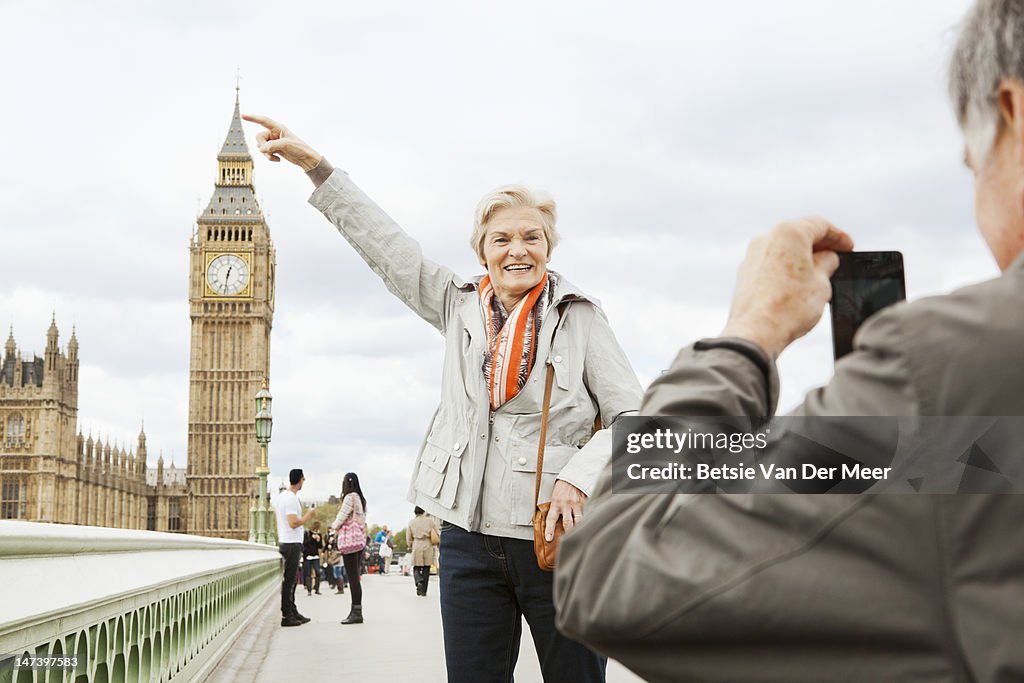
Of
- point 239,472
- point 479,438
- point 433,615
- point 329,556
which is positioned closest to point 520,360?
point 479,438

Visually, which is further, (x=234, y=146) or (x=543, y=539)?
(x=234, y=146)

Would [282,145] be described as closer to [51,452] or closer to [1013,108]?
[1013,108]

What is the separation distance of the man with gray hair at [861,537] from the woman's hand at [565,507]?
1297mm

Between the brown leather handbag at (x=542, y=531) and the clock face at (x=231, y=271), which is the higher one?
the clock face at (x=231, y=271)

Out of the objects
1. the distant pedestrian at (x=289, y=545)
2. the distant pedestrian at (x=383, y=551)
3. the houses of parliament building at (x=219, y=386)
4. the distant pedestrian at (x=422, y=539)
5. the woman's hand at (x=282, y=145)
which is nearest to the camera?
the woman's hand at (x=282, y=145)

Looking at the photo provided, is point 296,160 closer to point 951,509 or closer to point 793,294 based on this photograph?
point 793,294

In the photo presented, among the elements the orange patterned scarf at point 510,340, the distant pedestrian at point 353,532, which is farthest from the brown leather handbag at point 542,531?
the distant pedestrian at point 353,532

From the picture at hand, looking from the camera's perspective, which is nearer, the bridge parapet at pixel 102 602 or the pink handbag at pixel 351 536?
the bridge parapet at pixel 102 602

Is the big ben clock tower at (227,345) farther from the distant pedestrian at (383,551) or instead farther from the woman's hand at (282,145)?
the woman's hand at (282,145)

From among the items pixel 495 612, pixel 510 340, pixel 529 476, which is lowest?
pixel 495 612

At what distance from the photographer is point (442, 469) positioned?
240 centimetres

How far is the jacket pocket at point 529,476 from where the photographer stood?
2318mm

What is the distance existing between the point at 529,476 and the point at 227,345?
69.0 meters

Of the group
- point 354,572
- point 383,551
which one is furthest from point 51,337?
A: point 354,572
